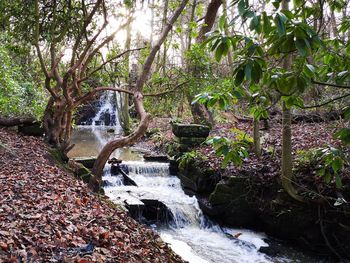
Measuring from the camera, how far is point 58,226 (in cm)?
442

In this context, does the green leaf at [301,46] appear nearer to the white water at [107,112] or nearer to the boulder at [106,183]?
the boulder at [106,183]

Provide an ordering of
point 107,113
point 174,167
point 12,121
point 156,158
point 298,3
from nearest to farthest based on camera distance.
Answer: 1. point 298,3
2. point 12,121
3. point 174,167
4. point 156,158
5. point 107,113

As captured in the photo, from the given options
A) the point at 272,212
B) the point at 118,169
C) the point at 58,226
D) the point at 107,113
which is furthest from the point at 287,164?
the point at 107,113

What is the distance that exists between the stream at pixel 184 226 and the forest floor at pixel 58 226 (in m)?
2.43

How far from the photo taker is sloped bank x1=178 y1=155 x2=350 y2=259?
7.68 meters

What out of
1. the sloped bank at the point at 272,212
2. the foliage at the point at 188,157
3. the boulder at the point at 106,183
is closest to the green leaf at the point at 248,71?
the sloped bank at the point at 272,212

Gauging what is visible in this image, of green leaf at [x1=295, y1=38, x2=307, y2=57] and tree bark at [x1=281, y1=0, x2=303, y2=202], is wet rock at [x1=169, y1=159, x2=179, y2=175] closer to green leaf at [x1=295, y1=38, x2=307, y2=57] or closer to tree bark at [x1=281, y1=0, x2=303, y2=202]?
tree bark at [x1=281, y1=0, x2=303, y2=202]

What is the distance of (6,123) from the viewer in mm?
11164

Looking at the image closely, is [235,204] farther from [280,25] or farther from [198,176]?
[280,25]

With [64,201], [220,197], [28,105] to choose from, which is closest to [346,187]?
[220,197]

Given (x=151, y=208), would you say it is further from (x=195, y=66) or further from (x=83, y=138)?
(x=83, y=138)

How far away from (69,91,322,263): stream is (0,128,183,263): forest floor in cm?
243

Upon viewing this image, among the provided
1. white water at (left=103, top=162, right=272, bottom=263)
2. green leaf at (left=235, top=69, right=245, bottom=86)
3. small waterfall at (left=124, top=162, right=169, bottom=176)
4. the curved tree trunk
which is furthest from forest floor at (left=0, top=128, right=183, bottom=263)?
small waterfall at (left=124, top=162, right=169, bottom=176)

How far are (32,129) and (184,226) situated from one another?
6.11 meters
